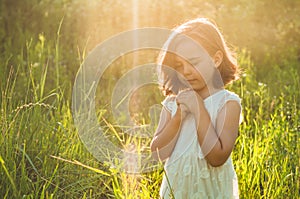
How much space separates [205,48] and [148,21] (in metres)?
3.56

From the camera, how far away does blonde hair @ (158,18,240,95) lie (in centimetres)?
227

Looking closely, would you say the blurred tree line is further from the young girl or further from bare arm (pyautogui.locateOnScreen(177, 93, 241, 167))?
bare arm (pyautogui.locateOnScreen(177, 93, 241, 167))

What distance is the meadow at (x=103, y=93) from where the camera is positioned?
2646 mm

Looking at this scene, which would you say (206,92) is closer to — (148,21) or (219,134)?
(219,134)

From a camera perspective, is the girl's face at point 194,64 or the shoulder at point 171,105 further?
the shoulder at point 171,105

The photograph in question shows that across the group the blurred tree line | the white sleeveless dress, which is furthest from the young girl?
the blurred tree line

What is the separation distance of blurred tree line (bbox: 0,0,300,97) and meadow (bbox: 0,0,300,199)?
0.01 meters

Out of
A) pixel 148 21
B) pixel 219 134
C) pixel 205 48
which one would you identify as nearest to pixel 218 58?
pixel 205 48

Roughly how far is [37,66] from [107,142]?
1614 mm

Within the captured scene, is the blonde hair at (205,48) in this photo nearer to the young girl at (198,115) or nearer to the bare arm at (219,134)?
the young girl at (198,115)

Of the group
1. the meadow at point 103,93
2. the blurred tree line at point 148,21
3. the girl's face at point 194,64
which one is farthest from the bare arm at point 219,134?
the blurred tree line at point 148,21

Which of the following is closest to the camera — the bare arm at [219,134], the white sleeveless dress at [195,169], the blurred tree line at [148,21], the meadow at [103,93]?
the bare arm at [219,134]

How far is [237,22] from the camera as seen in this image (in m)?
6.07

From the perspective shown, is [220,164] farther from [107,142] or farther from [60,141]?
[107,142]
